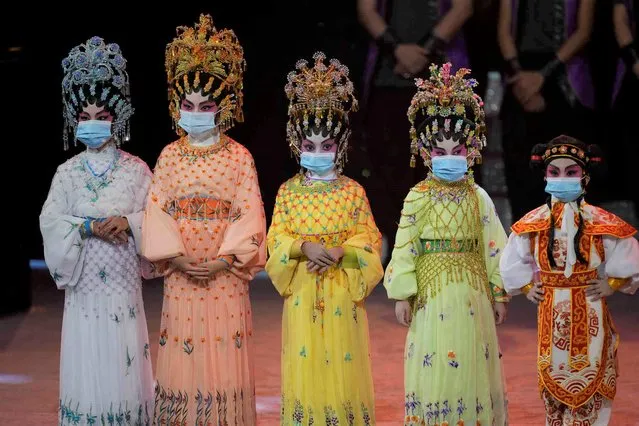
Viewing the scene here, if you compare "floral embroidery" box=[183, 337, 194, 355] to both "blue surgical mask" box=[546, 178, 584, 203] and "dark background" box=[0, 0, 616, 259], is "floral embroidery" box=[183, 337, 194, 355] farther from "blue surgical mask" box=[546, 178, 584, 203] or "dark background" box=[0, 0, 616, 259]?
"dark background" box=[0, 0, 616, 259]

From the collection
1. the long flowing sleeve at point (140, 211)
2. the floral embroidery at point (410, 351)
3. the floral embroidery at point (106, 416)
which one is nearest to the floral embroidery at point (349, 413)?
the floral embroidery at point (410, 351)

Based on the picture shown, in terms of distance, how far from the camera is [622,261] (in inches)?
175

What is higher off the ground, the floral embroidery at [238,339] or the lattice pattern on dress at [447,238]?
the lattice pattern on dress at [447,238]

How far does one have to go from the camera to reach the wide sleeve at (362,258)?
4.69 m

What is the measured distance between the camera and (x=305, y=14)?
9039 millimetres

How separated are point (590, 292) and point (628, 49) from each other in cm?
519

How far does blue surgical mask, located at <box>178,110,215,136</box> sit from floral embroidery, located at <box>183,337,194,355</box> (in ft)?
3.07

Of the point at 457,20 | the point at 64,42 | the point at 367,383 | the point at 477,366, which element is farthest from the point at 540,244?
the point at 64,42

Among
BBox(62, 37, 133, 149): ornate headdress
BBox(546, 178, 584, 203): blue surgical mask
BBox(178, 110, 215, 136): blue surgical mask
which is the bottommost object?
BBox(546, 178, 584, 203): blue surgical mask

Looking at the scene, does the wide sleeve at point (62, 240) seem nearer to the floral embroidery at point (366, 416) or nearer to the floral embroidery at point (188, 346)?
the floral embroidery at point (188, 346)

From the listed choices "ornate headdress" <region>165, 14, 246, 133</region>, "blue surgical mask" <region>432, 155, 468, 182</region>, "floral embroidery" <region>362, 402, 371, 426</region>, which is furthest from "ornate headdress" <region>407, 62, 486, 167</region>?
"floral embroidery" <region>362, 402, 371, 426</region>

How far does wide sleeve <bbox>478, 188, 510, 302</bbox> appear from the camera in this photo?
15.1 ft

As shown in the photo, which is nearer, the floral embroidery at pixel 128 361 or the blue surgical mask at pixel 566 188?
the blue surgical mask at pixel 566 188

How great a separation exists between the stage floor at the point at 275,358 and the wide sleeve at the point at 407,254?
1.16 metres
